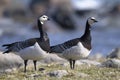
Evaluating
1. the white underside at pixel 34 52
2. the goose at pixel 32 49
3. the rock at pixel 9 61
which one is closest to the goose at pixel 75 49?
the goose at pixel 32 49

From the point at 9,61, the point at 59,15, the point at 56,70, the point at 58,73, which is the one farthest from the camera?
the point at 59,15

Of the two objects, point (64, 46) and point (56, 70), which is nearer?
point (56, 70)

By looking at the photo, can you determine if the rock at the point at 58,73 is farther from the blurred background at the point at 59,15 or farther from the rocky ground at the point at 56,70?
the blurred background at the point at 59,15

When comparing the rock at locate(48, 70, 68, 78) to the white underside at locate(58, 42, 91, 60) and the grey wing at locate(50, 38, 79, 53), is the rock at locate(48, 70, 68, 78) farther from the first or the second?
the grey wing at locate(50, 38, 79, 53)

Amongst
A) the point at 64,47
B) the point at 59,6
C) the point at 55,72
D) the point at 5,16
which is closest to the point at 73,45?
the point at 64,47

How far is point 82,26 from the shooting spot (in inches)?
2948

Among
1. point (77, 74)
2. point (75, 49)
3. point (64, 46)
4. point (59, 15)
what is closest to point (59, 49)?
point (64, 46)

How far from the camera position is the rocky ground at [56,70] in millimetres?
16219

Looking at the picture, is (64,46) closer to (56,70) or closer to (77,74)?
(56,70)

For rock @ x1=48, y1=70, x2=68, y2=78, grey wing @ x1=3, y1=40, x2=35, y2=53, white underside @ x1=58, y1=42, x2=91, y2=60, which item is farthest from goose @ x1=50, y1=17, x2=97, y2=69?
rock @ x1=48, y1=70, x2=68, y2=78

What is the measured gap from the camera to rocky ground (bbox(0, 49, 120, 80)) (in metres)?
16.2

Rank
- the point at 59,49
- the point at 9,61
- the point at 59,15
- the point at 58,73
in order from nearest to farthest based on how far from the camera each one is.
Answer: the point at 58,73 < the point at 59,49 < the point at 9,61 < the point at 59,15

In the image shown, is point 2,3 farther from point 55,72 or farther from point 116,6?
point 55,72

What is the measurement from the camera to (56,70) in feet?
55.7
